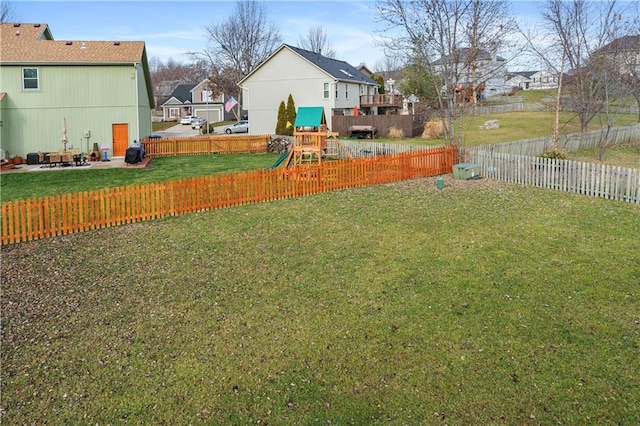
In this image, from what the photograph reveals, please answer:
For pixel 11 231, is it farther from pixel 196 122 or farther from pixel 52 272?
pixel 196 122

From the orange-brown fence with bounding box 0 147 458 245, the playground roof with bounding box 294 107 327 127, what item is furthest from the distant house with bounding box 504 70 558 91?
the orange-brown fence with bounding box 0 147 458 245

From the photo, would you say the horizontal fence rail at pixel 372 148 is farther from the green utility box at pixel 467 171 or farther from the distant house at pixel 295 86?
the distant house at pixel 295 86

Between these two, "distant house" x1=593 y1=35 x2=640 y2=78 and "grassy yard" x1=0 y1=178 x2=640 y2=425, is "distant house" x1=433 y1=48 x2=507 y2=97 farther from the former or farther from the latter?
"grassy yard" x1=0 y1=178 x2=640 y2=425

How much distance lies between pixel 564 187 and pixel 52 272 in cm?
1446

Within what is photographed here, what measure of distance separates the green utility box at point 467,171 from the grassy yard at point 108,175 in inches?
379

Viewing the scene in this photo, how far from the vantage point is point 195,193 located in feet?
42.9

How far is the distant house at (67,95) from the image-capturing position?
81.6 feet

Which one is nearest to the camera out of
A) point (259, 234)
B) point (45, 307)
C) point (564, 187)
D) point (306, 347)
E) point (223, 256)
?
point (306, 347)

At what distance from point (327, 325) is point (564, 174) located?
11.8 m

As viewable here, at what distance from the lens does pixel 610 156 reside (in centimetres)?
2497

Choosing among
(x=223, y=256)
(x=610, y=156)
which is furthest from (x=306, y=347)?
(x=610, y=156)

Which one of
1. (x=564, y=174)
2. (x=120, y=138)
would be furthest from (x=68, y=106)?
(x=564, y=174)

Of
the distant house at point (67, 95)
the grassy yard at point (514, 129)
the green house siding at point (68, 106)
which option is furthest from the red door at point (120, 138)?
the grassy yard at point (514, 129)

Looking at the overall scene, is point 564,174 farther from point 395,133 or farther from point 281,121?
point 281,121
